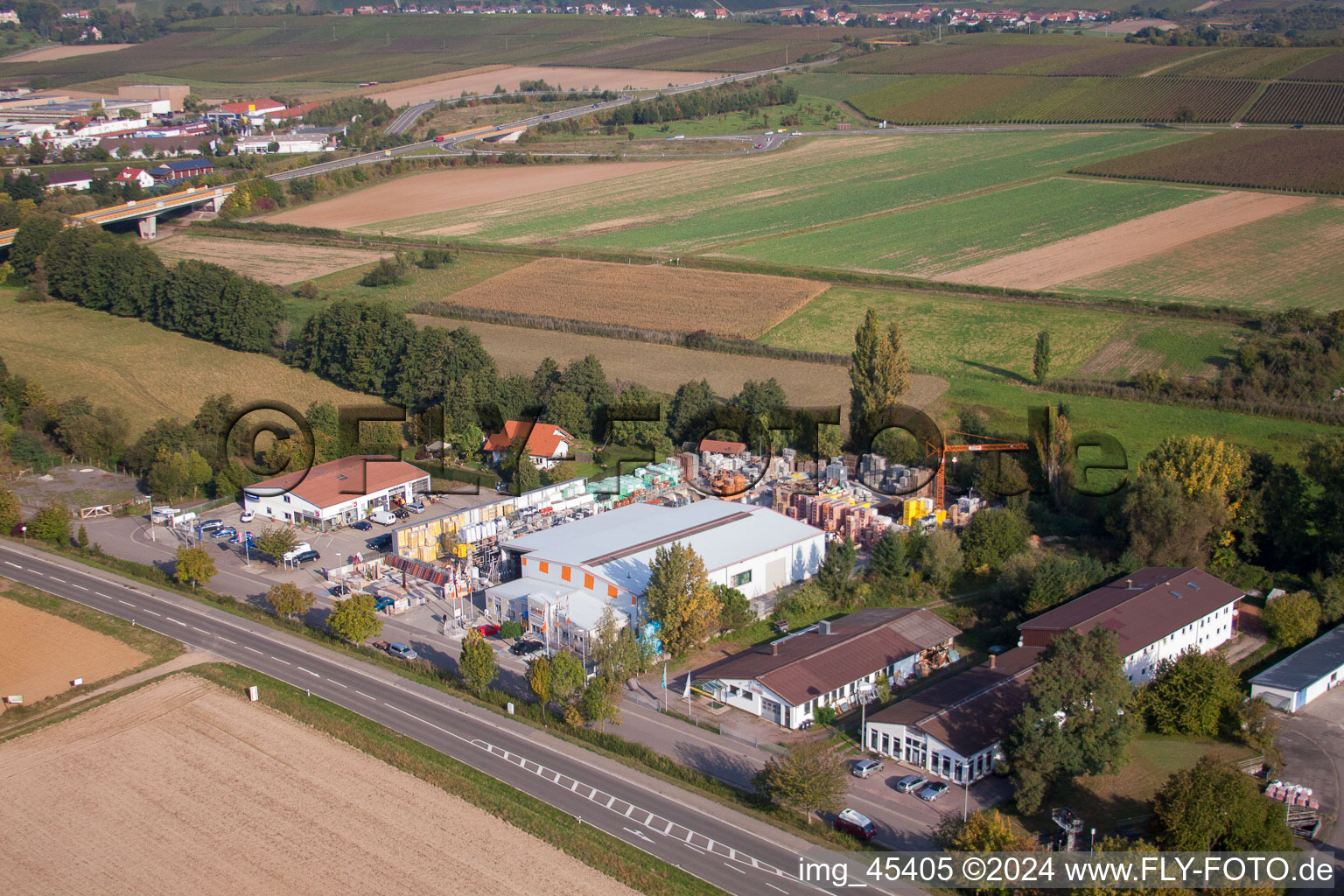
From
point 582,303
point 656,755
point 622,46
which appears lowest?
point 656,755

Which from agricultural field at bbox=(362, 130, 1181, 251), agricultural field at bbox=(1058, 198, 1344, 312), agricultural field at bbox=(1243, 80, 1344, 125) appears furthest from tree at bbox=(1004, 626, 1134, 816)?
agricultural field at bbox=(1243, 80, 1344, 125)

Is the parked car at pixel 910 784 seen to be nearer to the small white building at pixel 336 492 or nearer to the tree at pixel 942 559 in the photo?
the tree at pixel 942 559

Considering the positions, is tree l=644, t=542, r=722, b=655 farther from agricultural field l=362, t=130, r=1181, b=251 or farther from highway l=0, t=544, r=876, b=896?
agricultural field l=362, t=130, r=1181, b=251

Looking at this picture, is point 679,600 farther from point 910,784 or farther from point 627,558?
point 910,784

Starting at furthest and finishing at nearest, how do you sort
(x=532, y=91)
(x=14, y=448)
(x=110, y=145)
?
(x=532, y=91), (x=110, y=145), (x=14, y=448)

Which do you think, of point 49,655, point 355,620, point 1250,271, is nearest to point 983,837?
point 355,620

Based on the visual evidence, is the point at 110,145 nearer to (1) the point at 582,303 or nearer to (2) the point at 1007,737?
(1) the point at 582,303

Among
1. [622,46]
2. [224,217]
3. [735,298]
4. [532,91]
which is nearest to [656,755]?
[735,298]
